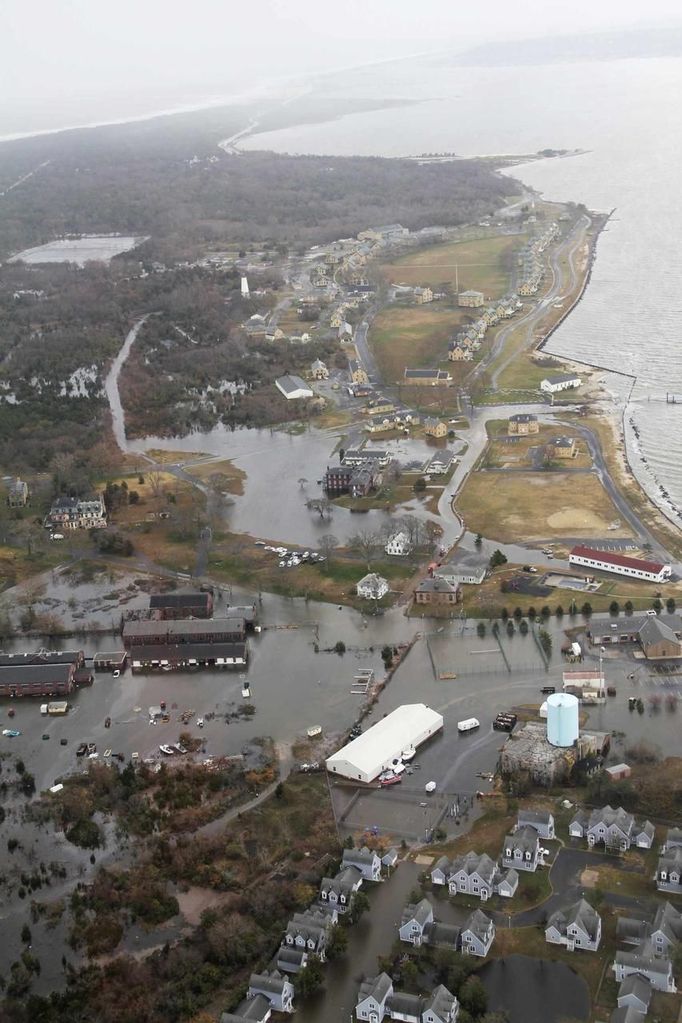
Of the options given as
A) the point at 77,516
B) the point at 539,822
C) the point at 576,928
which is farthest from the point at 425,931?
the point at 77,516

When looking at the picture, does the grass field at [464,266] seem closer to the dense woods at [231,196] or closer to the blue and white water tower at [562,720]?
the dense woods at [231,196]

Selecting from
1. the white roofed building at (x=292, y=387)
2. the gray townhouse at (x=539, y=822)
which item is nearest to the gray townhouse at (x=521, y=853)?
the gray townhouse at (x=539, y=822)

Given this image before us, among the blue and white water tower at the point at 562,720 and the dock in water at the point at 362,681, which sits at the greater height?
the blue and white water tower at the point at 562,720

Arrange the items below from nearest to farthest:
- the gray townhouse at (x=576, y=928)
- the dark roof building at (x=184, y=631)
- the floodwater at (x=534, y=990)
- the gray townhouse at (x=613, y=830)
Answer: the floodwater at (x=534, y=990) → the gray townhouse at (x=576, y=928) → the gray townhouse at (x=613, y=830) → the dark roof building at (x=184, y=631)

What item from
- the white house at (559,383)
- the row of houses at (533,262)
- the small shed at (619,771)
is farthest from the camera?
the row of houses at (533,262)

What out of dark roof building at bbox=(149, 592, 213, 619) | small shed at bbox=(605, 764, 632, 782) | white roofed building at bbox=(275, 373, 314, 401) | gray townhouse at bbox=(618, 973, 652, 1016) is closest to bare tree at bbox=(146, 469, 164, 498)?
dark roof building at bbox=(149, 592, 213, 619)
